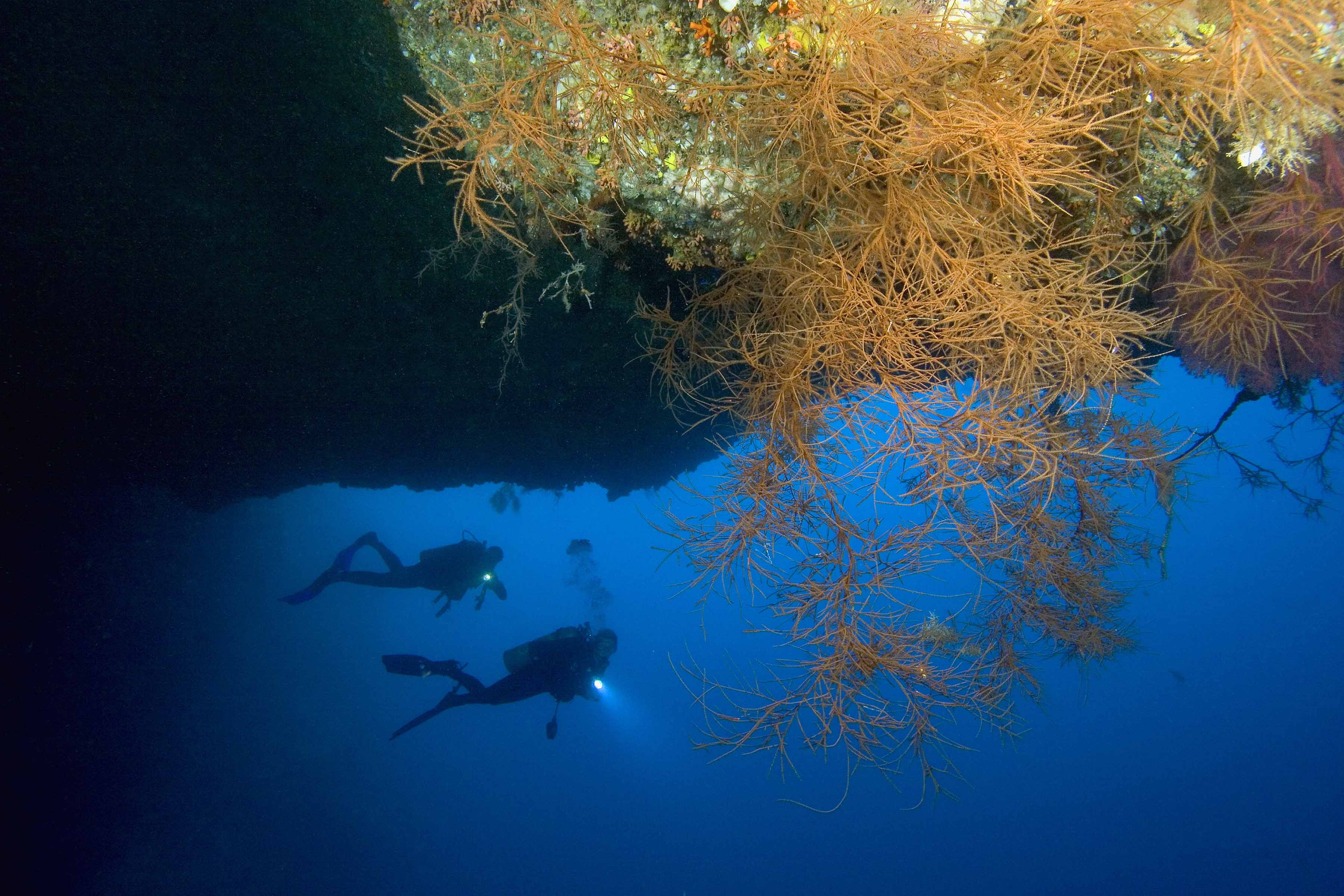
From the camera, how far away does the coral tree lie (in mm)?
2230

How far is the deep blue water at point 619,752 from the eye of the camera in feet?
36.3

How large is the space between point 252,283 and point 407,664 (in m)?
8.39

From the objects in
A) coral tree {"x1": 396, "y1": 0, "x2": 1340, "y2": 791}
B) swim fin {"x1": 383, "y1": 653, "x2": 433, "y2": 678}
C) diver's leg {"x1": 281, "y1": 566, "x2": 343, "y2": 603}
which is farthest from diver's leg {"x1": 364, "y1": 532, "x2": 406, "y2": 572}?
coral tree {"x1": 396, "y1": 0, "x2": 1340, "y2": 791}

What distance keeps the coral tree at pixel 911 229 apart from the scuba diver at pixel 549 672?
8508 mm

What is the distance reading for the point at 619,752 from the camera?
37438mm

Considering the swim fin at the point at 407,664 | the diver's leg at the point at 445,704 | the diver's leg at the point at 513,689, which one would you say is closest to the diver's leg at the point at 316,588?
the swim fin at the point at 407,664

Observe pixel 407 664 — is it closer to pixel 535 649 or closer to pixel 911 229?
pixel 535 649

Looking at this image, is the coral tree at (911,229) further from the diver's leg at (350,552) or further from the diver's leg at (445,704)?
the diver's leg at (350,552)

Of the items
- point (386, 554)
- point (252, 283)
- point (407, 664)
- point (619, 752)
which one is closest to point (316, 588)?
point (386, 554)

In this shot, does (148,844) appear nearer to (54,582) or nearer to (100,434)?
(54,582)

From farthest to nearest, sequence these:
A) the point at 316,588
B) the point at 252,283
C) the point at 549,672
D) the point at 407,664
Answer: the point at 549,672 < the point at 316,588 < the point at 407,664 < the point at 252,283

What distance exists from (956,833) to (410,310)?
47529 mm

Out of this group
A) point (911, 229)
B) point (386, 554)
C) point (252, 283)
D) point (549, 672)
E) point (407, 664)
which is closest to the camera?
point (911, 229)

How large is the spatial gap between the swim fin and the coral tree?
29.9 ft
